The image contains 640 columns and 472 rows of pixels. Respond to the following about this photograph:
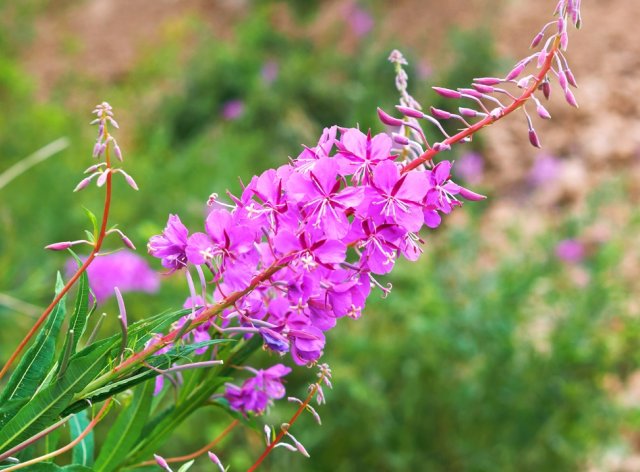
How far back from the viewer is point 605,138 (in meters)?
5.86

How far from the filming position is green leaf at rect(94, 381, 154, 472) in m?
0.98

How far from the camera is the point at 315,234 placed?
31.3 inches

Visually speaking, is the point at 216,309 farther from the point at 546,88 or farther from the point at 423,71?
the point at 423,71

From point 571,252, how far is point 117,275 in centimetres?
177

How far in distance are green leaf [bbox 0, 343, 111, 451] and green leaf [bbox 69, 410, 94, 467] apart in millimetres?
178

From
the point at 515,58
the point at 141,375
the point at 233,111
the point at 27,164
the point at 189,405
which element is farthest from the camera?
the point at 515,58

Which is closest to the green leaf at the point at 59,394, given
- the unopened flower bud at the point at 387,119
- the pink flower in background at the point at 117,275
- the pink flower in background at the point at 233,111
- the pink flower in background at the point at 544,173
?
the unopened flower bud at the point at 387,119

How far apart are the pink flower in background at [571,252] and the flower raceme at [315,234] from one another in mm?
2756

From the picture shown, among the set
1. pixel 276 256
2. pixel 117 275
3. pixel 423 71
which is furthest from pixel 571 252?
pixel 423 71

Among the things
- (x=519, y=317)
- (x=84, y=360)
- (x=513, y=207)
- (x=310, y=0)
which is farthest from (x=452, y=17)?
(x=84, y=360)

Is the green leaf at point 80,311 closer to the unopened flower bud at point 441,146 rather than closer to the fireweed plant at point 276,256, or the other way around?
the fireweed plant at point 276,256

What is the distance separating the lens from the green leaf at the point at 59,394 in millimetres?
800

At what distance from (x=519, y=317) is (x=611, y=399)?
0.48 meters

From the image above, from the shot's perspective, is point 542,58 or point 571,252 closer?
Answer: point 542,58
